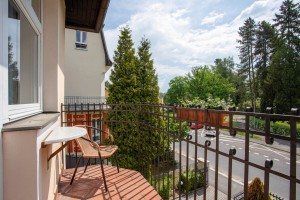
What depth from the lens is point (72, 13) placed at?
13.7 ft

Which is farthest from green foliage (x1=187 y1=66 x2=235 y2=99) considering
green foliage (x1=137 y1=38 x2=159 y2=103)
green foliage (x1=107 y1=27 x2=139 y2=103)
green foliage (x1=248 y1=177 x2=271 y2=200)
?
green foliage (x1=248 y1=177 x2=271 y2=200)

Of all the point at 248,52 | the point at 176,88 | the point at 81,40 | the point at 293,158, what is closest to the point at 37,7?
the point at 293,158

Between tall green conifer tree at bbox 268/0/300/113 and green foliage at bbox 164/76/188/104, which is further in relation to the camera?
green foliage at bbox 164/76/188/104

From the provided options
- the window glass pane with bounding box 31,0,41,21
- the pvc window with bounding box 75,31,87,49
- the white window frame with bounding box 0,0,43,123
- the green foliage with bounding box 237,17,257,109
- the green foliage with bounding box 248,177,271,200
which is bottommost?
the green foliage with bounding box 248,177,271,200

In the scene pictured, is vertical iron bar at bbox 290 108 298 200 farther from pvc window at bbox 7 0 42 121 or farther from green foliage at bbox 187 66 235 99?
green foliage at bbox 187 66 235 99

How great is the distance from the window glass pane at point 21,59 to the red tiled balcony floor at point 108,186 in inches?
51.5

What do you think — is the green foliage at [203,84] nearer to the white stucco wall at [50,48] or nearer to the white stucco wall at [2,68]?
the white stucco wall at [50,48]

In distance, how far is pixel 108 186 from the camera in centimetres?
279

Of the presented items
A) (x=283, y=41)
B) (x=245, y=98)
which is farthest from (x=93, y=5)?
(x=245, y=98)

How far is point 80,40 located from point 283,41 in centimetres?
2577

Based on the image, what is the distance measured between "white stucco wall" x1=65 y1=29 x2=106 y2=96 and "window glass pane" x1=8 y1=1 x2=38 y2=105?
460 inches

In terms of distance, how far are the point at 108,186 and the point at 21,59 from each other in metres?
1.97

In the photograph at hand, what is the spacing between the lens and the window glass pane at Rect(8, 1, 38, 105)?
1.45 metres

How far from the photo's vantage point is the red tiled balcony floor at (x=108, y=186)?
252cm
